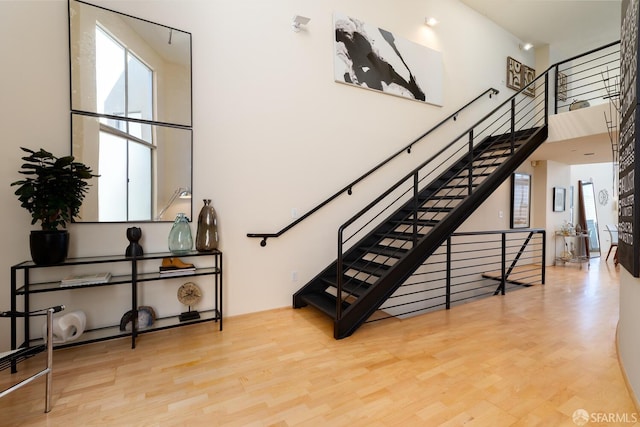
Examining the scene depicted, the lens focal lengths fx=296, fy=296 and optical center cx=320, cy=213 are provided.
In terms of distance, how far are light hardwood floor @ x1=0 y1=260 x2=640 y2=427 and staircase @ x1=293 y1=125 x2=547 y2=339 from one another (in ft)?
0.95

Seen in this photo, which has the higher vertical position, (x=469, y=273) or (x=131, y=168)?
(x=131, y=168)

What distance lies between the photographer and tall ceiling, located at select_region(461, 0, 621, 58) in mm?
5273

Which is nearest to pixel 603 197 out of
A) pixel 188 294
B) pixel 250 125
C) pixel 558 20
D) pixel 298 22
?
pixel 558 20

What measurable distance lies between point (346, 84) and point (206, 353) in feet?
11.6

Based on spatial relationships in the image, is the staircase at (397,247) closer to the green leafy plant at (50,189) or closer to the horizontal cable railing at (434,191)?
the horizontal cable railing at (434,191)

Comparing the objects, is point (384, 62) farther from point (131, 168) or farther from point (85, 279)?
point (85, 279)

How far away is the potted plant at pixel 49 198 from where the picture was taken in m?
2.18

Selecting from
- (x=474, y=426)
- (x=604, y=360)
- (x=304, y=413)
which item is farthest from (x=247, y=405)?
(x=604, y=360)

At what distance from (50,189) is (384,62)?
163 inches

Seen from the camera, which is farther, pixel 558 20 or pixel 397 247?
pixel 558 20

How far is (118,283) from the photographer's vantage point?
245 cm

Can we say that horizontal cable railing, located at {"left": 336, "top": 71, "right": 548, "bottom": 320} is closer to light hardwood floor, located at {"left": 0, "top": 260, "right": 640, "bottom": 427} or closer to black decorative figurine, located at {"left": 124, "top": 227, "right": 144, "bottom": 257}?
light hardwood floor, located at {"left": 0, "top": 260, "right": 640, "bottom": 427}

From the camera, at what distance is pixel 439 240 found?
3332 millimetres

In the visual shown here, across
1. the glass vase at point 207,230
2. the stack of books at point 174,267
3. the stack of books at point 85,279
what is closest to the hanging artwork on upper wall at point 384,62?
the glass vase at point 207,230
